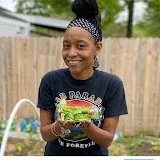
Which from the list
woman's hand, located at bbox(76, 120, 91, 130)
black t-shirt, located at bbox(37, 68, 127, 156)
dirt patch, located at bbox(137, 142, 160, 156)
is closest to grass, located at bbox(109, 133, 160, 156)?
dirt patch, located at bbox(137, 142, 160, 156)

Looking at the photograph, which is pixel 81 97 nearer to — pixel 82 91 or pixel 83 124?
pixel 82 91

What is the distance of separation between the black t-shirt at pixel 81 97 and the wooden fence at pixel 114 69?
13.7ft

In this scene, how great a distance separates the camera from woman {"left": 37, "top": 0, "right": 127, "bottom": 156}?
1.47m

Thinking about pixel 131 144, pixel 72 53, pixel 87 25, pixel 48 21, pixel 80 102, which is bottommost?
pixel 131 144

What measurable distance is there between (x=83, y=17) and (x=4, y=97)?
4.88m

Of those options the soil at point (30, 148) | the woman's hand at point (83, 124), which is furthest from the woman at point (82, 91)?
the soil at point (30, 148)

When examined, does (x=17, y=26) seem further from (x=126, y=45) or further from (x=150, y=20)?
(x=150, y=20)

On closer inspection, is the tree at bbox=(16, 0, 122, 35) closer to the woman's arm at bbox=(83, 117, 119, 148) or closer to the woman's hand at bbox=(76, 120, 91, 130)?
the woman's arm at bbox=(83, 117, 119, 148)

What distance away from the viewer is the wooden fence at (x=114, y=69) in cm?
567

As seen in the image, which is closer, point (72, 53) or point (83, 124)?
point (83, 124)

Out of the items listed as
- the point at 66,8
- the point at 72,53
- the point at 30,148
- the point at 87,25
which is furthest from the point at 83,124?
the point at 66,8

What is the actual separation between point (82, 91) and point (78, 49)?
0.72ft

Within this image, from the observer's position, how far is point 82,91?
152cm

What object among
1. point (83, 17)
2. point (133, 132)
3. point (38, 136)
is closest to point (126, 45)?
point (133, 132)
